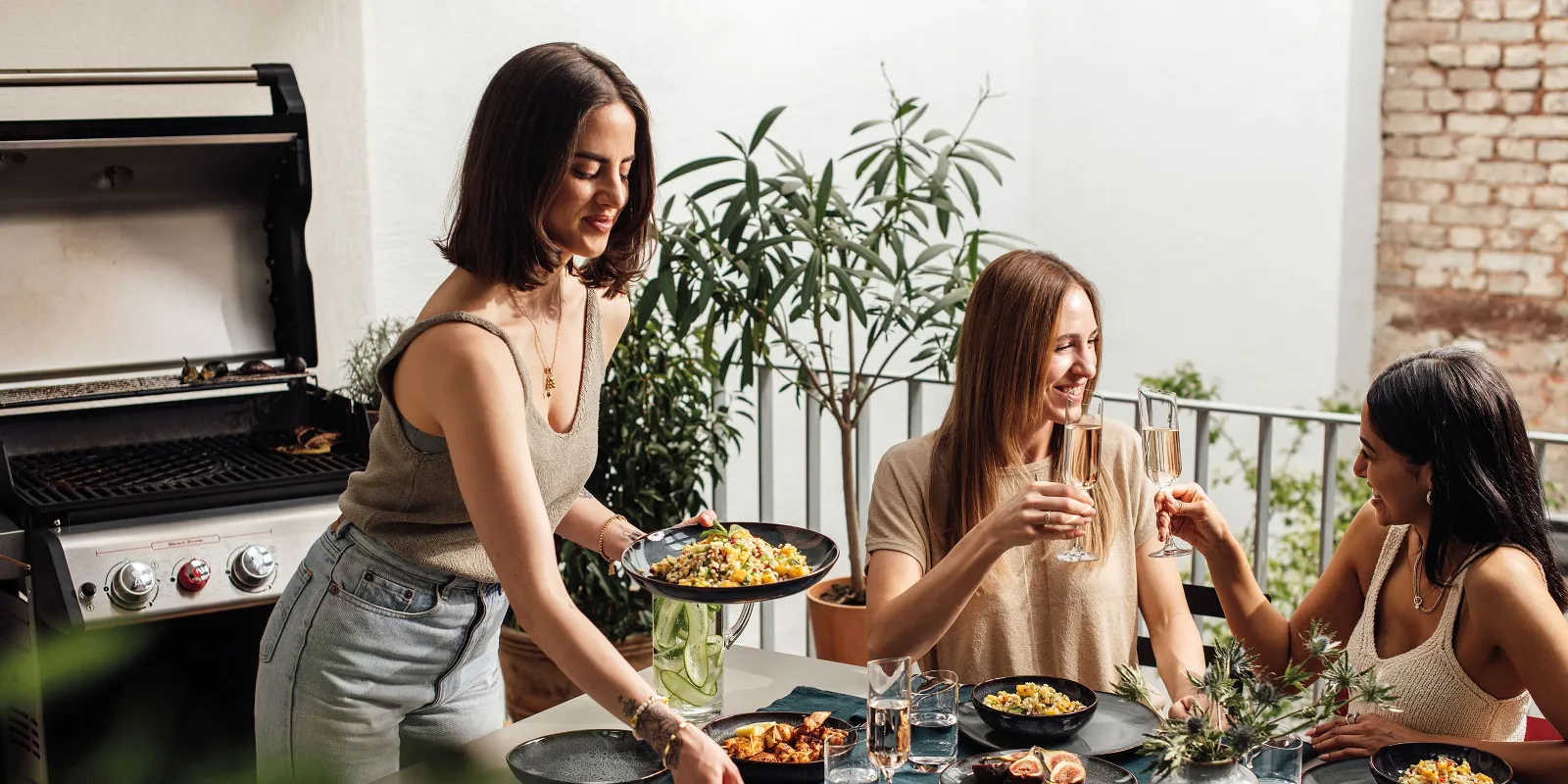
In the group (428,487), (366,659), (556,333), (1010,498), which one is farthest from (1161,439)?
(366,659)

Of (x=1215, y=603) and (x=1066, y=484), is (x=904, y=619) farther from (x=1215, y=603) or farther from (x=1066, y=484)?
(x=1215, y=603)

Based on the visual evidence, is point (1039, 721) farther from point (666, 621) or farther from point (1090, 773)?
point (666, 621)

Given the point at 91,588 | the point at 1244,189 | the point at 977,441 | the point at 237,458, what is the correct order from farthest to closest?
the point at 1244,189
the point at 237,458
the point at 91,588
the point at 977,441

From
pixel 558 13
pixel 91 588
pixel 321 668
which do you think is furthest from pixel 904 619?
pixel 558 13

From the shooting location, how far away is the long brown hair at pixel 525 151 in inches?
56.1

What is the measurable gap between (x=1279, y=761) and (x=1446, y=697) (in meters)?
0.42

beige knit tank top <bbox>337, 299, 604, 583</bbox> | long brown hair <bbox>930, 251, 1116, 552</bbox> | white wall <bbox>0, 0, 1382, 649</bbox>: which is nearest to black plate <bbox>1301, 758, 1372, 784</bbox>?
long brown hair <bbox>930, 251, 1116, 552</bbox>

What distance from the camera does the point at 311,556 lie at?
161 centimetres

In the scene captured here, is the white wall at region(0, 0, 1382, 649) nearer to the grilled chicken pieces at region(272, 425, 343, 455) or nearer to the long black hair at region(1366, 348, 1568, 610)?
the grilled chicken pieces at region(272, 425, 343, 455)

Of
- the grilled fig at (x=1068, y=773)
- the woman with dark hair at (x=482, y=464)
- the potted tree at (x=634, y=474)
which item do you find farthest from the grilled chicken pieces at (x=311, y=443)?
the grilled fig at (x=1068, y=773)

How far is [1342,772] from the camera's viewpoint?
1354 millimetres

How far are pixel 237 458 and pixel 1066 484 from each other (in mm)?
1548

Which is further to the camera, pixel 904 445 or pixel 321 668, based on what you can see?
pixel 904 445

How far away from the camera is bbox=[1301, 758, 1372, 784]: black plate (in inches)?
52.7
